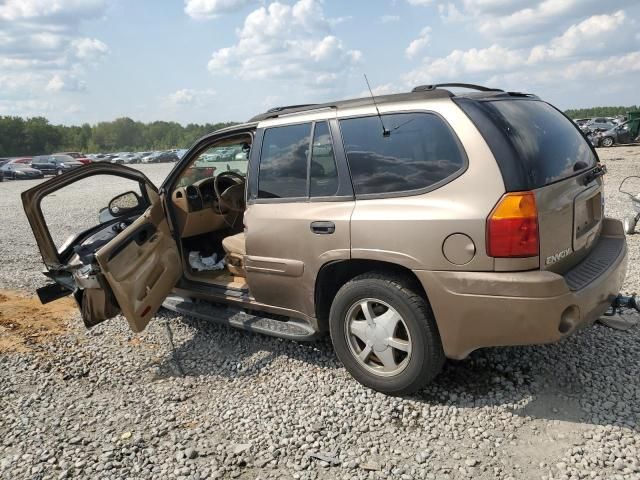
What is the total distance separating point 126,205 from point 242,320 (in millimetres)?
1671

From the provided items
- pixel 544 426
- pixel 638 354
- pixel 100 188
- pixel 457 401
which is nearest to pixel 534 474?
pixel 544 426

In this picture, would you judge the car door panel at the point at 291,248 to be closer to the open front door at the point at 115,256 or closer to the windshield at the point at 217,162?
the open front door at the point at 115,256

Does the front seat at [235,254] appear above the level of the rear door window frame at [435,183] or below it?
below

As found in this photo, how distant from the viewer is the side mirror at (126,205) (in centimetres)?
473

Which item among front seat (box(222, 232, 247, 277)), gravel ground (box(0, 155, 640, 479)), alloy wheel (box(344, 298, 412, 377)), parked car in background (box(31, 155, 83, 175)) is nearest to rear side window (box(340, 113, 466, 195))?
alloy wheel (box(344, 298, 412, 377))

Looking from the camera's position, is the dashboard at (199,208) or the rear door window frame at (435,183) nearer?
the rear door window frame at (435,183)

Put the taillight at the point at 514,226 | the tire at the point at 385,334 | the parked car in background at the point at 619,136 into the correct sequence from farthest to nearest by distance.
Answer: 1. the parked car in background at the point at 619,136
2. the tire at the point at 385,334
3. the taillight at the point at 514,226

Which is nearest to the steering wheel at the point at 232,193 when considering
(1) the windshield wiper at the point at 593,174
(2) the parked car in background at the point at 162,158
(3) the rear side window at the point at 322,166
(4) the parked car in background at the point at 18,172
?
(3) the rear side window at the point at 322,166

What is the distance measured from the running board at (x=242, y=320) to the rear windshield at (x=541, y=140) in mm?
1827

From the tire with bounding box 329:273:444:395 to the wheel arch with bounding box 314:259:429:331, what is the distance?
50 mm

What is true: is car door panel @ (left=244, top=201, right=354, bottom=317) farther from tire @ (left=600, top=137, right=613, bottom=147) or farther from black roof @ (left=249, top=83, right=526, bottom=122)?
tire @ (left=600, top=137, right=613, bottom=147)

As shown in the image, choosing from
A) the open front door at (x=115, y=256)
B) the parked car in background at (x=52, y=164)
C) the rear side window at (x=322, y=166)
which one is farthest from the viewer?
the parked car in background at (x=52, y=164)

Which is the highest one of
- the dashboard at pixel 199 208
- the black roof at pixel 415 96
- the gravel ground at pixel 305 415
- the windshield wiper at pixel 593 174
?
the black roof at pixel 415 96

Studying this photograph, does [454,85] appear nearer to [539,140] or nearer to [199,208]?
[539,140]
